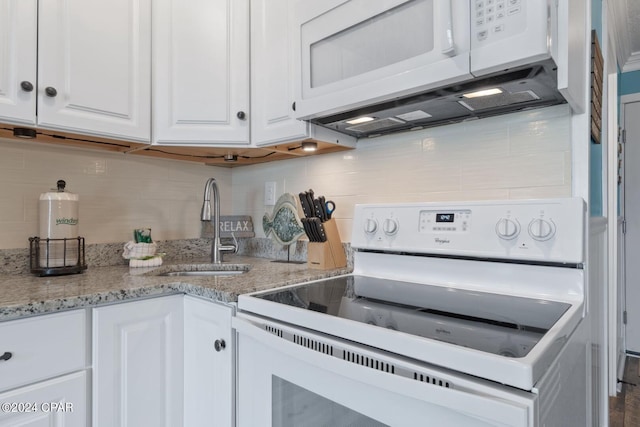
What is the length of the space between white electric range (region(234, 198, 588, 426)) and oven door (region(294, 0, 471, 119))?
393mm

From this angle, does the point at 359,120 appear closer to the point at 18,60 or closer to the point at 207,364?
the point at 207,364

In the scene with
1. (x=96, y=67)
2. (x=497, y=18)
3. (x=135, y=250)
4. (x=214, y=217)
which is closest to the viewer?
(x=497, y=18)

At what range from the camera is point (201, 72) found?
1.51m

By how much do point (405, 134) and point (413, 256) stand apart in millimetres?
500

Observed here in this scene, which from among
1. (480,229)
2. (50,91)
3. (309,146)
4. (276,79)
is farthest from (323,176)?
(50,91)

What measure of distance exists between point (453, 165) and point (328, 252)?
57cm

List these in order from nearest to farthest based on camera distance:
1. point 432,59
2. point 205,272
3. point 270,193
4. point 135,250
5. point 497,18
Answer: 1. point 497,18
2. point 432,59
3. point 135,250
4. point 205,272
5. point 270,193

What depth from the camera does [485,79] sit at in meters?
0.96

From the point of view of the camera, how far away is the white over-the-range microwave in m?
0.85

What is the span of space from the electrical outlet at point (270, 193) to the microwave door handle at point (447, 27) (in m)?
1.17

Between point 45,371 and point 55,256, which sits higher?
point 55,256

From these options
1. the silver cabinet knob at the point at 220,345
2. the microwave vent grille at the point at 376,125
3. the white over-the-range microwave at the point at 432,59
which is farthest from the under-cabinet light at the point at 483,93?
the silver cabinet knob at the point at 220,345

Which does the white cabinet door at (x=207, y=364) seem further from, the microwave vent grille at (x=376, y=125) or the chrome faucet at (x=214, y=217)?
the microwave vent grille at (x=376, y=125)

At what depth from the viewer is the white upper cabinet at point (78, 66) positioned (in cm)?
115
